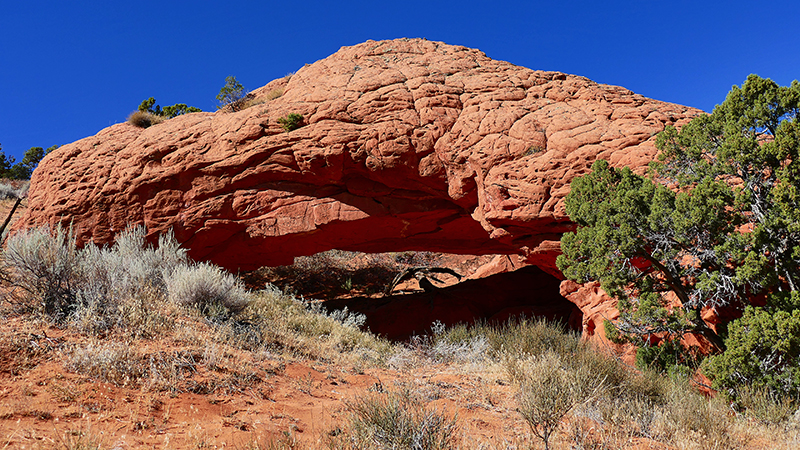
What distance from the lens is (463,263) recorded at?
73.0 feet

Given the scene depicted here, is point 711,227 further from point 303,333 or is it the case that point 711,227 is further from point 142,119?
point 142,119

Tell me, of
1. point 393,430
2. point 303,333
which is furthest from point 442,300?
point 393,430

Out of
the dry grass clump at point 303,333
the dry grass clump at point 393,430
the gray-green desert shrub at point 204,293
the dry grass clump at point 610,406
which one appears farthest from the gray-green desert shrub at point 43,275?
the dry grass clump at point 610,406

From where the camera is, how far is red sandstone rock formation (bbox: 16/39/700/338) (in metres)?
8.82

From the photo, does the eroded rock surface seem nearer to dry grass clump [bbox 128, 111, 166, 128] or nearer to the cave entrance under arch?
dry grass clump [bbox 128, 111, 166, 128]

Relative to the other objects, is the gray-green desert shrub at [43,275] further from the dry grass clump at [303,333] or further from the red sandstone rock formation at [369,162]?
the red sandstone rock formation at [369,162]

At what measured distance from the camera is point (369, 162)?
393 inches

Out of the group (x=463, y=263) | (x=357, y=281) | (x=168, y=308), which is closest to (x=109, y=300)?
(x=168, y=308)

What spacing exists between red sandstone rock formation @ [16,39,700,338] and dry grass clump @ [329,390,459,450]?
17.7 feet

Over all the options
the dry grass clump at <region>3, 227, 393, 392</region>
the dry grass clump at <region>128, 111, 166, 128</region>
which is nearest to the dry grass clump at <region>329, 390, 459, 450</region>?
the dry grass clump at <region>3, 227, 393, 392</region>

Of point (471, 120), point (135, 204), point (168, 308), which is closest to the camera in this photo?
point (168, 308)

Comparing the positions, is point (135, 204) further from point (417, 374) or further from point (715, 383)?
point (715, 383)

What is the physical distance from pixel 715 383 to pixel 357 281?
570 inches

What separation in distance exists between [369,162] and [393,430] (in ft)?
22.9
